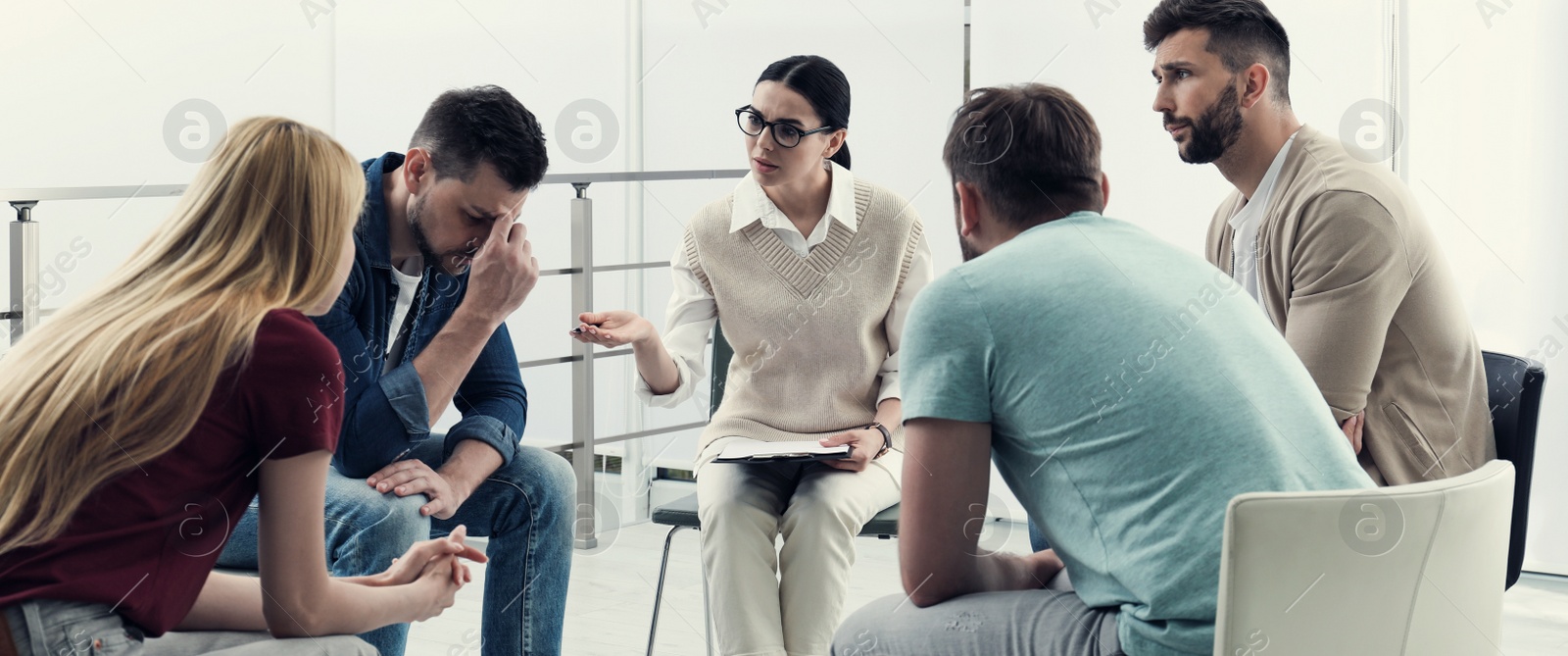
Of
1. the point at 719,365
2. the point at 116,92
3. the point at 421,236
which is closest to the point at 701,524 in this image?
the point at 719,365

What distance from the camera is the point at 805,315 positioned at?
80.8 inches

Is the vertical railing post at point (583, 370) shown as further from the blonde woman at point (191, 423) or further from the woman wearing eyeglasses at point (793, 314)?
the blonde woman at point (191, 423)

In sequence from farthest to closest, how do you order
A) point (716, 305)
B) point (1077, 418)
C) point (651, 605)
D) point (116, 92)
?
point (116, 92) → point (651, 605) → point (716, 305) → point (1077, 418)

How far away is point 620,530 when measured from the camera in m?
3.58

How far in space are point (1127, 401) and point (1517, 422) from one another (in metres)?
0.86

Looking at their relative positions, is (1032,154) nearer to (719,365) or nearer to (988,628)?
(988,628)

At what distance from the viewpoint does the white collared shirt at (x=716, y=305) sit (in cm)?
210

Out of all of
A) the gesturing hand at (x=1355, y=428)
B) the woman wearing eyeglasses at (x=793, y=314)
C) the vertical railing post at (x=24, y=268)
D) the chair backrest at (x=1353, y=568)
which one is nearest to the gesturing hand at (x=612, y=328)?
the woman wearing eyeglasses at (x=793, y=314)

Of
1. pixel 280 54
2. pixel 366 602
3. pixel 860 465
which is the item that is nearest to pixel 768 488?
pixel 860 465

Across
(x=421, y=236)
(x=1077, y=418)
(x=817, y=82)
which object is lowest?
(x=1077, y=418)

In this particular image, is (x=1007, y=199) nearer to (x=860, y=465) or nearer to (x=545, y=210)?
(x=860, y=465)

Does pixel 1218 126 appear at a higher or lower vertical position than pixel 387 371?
higher

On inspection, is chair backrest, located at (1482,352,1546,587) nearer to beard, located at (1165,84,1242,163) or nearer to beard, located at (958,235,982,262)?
beard, located at (1165,84,1242,163)

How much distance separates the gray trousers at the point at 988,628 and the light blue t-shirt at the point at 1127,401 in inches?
1.0
